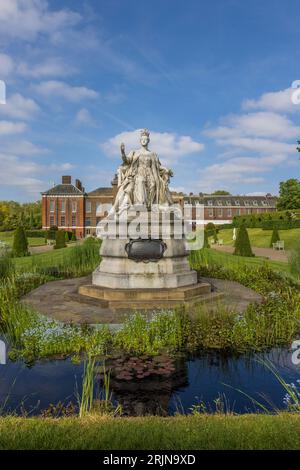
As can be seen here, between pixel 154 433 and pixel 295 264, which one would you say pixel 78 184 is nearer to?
pixel 295 264

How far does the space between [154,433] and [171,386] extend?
1.39 metres

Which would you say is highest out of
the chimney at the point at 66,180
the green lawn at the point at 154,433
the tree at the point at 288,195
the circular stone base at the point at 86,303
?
the chimney at the point at 66,180

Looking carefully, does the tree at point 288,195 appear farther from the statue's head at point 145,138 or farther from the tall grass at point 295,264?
the statue's head at point 145,138

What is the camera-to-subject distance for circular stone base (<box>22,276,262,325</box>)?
6719 mm

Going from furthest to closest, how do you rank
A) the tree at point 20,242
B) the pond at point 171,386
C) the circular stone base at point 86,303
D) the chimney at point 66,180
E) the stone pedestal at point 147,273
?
the chimney at point 66,180 → the tree at point 20,242 → the stone pedestal at point 147,273 → the circular stone base at point 86,303 → the pond at point 171,386

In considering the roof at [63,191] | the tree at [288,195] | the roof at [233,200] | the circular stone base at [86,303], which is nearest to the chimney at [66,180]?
the roof at [63,191]

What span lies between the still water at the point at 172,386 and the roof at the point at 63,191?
5933 centimetres

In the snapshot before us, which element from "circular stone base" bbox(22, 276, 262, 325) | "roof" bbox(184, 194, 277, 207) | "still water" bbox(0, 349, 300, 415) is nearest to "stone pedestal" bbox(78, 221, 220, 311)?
"circular stone base" bbox(22, 276, 262, 325)

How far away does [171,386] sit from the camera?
13.8 feet

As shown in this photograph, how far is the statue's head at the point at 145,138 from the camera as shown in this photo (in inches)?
362

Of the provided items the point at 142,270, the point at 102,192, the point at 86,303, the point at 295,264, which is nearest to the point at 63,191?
the point at 102,192

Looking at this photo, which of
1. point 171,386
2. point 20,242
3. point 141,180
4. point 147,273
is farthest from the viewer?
point 20,242

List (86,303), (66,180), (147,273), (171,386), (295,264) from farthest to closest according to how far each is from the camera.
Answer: (66,180), (295,264), (147,273), (86,303), (171,386)

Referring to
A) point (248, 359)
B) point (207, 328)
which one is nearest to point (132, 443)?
point (248, 359)
